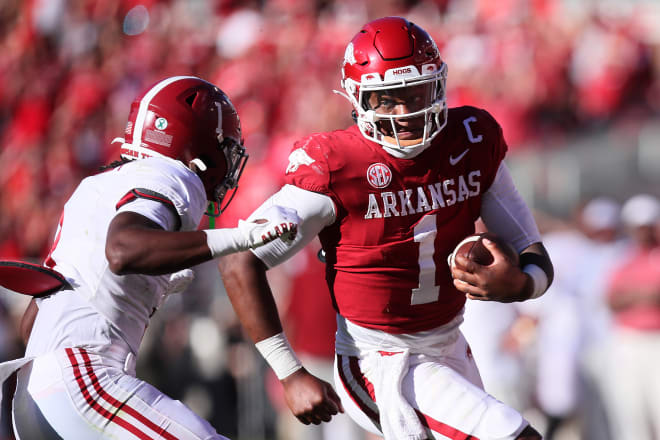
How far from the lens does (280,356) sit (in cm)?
299

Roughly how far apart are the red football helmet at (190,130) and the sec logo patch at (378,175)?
548mm

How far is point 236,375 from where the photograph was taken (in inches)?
289

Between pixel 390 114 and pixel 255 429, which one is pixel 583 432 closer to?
pixel 255 429

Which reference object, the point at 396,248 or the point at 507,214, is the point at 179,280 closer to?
the point at 396,248

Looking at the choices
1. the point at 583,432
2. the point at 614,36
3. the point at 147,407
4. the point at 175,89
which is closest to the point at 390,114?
the point at 175,89

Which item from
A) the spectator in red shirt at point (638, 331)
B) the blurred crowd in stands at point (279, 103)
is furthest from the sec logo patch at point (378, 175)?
the spectator in red shirt at point (638, 331)

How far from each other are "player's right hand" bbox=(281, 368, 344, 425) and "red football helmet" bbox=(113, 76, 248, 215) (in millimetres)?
758

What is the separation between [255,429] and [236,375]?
465mm

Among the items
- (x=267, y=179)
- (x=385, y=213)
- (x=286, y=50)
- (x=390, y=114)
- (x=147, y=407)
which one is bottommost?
(x=267, y=179)

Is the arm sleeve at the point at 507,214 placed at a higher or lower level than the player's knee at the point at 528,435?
higher

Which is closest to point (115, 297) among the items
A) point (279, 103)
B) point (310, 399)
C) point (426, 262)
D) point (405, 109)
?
point (310, 399)

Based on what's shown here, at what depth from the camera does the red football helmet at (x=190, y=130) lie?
3064 millimetres

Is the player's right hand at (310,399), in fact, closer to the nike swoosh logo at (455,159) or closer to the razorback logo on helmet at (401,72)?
the nike swoosh logo at (455,159)

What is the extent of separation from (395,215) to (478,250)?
1.01 feet
